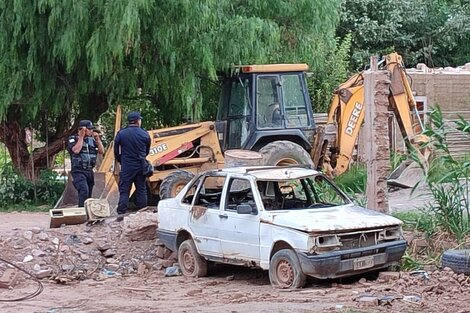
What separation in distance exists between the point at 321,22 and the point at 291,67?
273 centimetres

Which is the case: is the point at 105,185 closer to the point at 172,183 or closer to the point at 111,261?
the point at 172,183

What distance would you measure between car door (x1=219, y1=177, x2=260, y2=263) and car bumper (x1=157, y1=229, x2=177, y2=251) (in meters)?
1.15

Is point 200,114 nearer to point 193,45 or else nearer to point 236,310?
point 193,45

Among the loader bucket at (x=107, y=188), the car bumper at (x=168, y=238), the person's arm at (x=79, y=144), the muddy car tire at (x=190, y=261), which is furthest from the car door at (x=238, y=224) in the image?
the loader bucket at (x=107, y=188)

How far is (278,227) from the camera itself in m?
11.0

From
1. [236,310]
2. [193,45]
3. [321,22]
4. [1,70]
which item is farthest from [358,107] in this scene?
[236,310]

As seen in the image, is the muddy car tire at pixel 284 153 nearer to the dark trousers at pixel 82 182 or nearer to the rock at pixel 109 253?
the dark trousers at pixel 82 182

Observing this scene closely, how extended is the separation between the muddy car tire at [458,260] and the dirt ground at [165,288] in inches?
4.9

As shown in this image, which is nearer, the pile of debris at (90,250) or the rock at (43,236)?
the pile of debris at (90,250)

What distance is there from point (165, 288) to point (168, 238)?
4.25ft

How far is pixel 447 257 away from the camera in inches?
432

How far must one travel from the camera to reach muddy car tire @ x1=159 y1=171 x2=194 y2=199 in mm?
16500

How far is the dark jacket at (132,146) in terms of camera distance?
48.5 feet

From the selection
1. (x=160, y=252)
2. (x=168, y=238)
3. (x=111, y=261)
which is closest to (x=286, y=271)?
(x=168, y=238)
